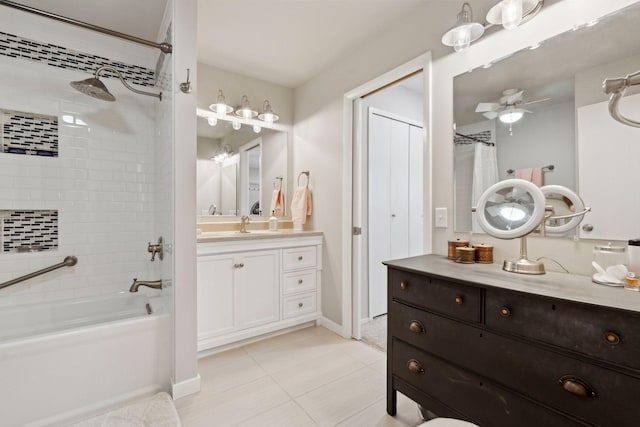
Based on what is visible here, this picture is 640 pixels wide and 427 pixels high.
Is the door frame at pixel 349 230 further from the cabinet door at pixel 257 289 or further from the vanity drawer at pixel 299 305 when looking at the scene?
the cabinet door at pixel 257 289

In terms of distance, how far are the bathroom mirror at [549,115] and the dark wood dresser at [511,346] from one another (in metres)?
0.47

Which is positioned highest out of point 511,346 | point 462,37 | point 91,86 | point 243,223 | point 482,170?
point 462,37

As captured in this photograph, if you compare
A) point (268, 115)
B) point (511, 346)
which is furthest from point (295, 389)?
point (268, 115)

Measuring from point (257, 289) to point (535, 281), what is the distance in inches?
79.8

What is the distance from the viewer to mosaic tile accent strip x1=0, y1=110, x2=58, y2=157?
6.40 ft

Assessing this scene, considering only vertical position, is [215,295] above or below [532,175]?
below

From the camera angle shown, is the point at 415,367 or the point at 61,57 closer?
the point at 415,367

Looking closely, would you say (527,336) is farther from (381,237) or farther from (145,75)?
(145,75)

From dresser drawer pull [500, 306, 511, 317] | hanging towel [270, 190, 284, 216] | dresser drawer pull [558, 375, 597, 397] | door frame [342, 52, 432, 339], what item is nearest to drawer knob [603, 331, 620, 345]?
dresser drawer pull [558, 375, 597, 397]

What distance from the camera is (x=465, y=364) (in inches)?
48.0

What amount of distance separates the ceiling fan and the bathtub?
2301 millimetres

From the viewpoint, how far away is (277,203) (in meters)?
3.17

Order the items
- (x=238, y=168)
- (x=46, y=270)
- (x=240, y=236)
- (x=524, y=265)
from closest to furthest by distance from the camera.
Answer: (x=524, y=265) < (x=46, y=270) < (x=240, y=236) < (x=238, y=168)

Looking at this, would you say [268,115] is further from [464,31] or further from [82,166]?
[464,31]
